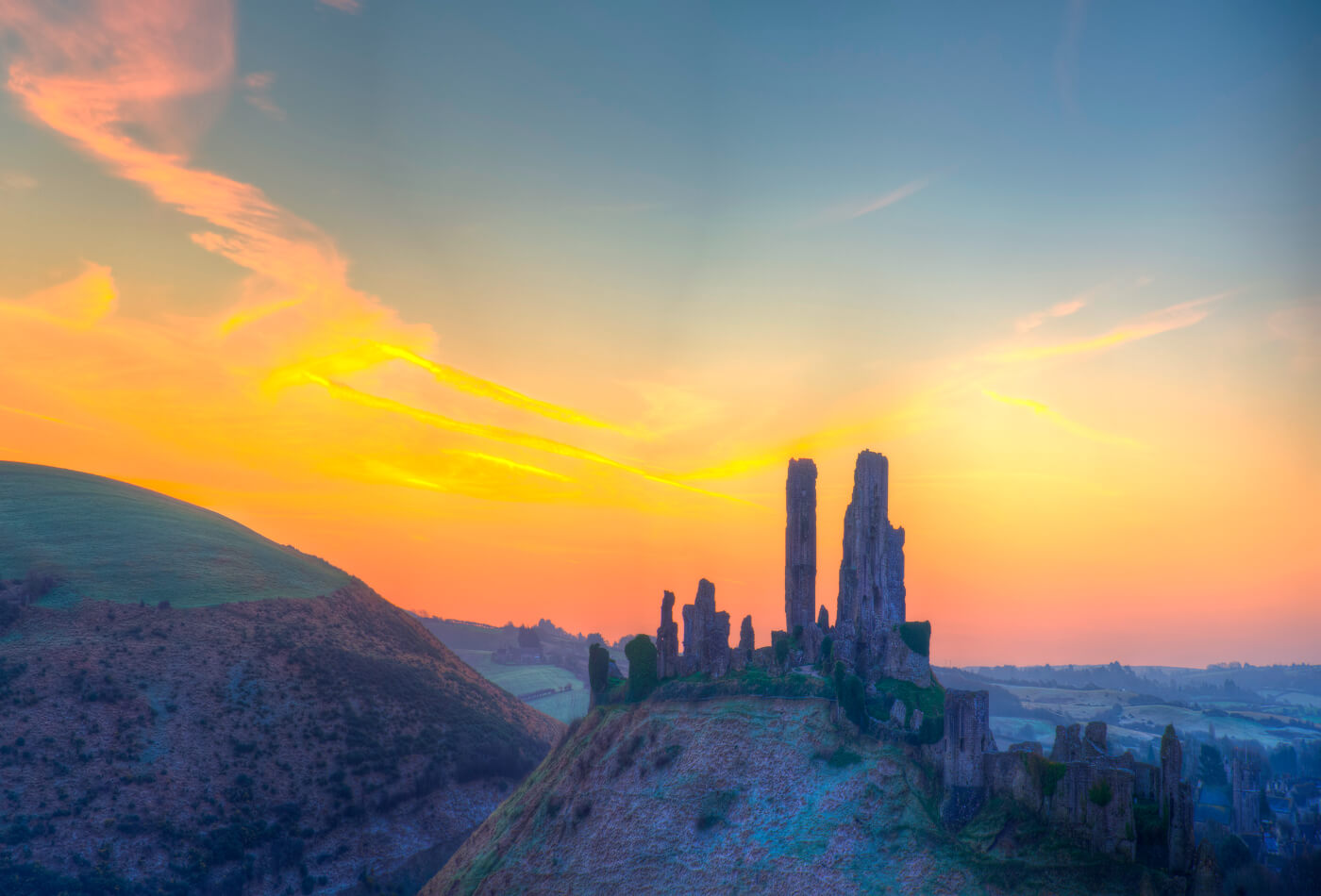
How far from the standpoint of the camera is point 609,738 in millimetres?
75938

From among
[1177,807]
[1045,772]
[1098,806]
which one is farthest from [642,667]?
[1177,807]

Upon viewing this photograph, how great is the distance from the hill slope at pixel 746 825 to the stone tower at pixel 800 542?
1770 centimetres

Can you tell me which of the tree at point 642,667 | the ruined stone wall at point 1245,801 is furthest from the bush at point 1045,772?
the ruined stone wall at point 1245,801

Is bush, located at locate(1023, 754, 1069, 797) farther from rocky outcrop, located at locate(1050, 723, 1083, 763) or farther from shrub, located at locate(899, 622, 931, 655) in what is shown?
shrub, located at locate(899, 622, 931, 655)

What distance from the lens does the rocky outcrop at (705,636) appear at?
77.2 metres

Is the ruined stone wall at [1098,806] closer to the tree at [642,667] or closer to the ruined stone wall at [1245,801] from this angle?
the tree at [642,667]

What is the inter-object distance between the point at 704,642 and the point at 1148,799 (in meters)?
38.1

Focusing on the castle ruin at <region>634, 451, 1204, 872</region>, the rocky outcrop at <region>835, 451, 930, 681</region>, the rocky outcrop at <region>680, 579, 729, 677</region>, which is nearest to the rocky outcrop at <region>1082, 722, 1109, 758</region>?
the castle ruin at <region>634, 451, 1204, 872</region>

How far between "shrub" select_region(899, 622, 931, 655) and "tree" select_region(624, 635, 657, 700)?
930 inches

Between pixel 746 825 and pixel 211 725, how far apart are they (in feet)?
203

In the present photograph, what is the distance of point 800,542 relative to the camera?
8988 cm

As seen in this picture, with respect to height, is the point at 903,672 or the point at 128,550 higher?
the point at 128,550

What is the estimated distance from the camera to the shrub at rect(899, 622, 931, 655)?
232 ft

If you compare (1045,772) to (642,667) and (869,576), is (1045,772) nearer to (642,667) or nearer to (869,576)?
(869,576)
